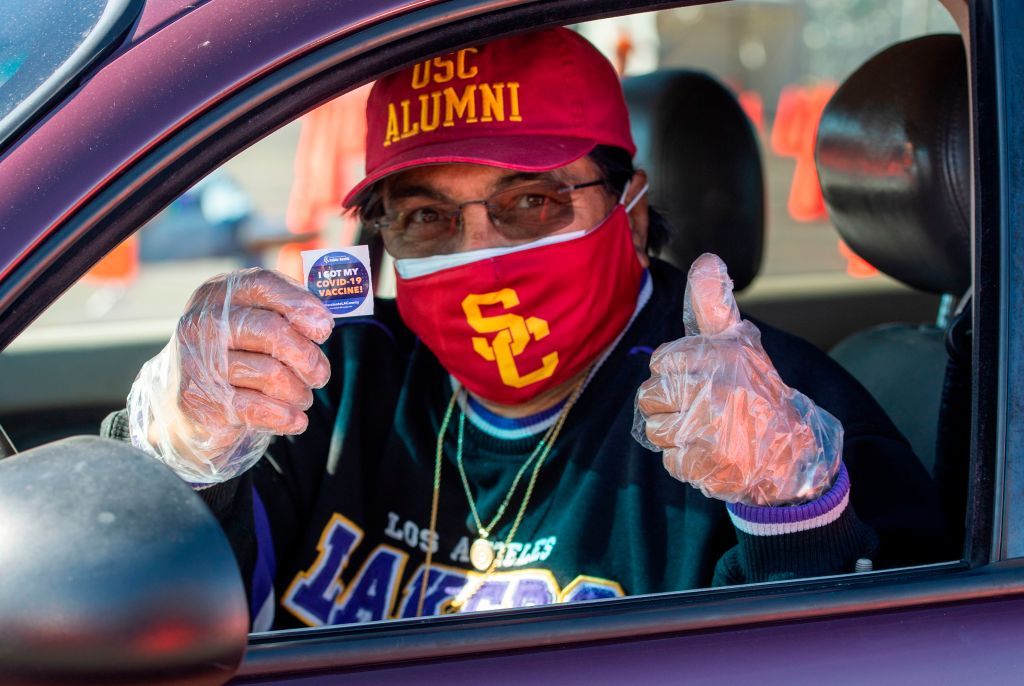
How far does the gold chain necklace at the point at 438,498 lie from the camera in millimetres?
1831

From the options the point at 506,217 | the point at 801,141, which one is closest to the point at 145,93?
the point at 506,217

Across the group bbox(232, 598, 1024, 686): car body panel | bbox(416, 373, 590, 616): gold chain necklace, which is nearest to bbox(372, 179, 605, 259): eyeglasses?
bbox(416, 373, 590, 616): gold chain necklace

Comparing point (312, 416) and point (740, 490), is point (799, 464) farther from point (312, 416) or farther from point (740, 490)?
point (312, 416)

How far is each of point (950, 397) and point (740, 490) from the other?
A: 57cm

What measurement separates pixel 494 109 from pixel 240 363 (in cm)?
68

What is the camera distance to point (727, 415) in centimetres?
135

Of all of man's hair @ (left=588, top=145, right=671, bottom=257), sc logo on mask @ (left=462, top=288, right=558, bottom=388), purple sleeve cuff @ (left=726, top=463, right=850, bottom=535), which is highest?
man's hair @ (left=588, top=145, right=671, bottom=257)

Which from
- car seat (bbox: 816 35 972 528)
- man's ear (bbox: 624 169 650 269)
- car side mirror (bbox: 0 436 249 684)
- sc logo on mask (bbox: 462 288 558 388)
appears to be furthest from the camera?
man's ear (bbox: 624 169 650 269)

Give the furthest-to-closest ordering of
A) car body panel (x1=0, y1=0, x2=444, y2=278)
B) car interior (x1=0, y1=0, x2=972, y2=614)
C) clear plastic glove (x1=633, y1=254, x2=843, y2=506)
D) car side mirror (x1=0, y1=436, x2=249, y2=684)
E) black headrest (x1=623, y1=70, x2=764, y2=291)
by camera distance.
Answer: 1. black headrest (x1=623, y1=70, x2=764, y2=291)
2. car interior (x1=0, y1=0, x2=972, y2=614)
3. clear plastic glove (x1=633, y1=254, x2=843, y2=506)
4. car body panel (x1=0, y1=0, x2=444, y2=278)
5. car side mirror (x1=0, y1=436, x2=249, y2=684)

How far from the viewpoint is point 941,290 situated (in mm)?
2186

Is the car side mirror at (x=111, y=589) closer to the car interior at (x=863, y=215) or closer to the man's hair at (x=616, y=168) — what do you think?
the car interior at (x=863, y=215)

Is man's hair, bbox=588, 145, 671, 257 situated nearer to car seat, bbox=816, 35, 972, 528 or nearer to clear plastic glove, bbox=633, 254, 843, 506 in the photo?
car seat, bbox=816, 35, 972, 528

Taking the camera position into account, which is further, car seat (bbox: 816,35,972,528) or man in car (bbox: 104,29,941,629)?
car seat (bbox: 816,35,972,528)

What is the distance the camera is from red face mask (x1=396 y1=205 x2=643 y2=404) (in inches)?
68.6
